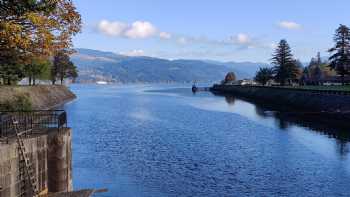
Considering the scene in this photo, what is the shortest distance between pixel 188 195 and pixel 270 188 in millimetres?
5908

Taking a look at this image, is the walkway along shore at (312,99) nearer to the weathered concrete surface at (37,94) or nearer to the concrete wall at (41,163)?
the weathered concrete surface at (37,94)

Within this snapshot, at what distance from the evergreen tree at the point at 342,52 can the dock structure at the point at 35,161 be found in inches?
4108

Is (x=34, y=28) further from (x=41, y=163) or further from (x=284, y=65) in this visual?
(x=284, y=65)

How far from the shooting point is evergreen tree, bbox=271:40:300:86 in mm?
145125

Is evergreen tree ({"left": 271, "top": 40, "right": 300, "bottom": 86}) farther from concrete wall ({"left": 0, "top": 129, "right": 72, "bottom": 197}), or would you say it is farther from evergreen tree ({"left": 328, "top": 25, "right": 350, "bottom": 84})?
concrete wall ({"left": 0, "top": 129, "right": 72, "bottom": 197})

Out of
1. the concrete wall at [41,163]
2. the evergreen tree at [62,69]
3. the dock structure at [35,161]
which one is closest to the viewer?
the concrete wall at [41,163]

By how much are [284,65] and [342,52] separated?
31.5 metres

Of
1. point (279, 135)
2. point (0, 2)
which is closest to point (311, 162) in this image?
point (279, 135)

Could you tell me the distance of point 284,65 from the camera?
146m

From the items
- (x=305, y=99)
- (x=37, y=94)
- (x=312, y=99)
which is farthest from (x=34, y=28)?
(x=305, y=99)

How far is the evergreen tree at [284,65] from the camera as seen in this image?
145m

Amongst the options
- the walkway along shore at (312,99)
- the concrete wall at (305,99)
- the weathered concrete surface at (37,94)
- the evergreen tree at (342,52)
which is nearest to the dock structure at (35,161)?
the weathered concrete surface at (37,94)

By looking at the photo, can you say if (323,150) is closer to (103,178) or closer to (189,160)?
(189,160)

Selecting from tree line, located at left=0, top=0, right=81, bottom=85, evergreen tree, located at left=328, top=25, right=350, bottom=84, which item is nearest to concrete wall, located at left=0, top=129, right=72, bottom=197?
tree line, located at left=0, top=0, right=81, bottom=85
